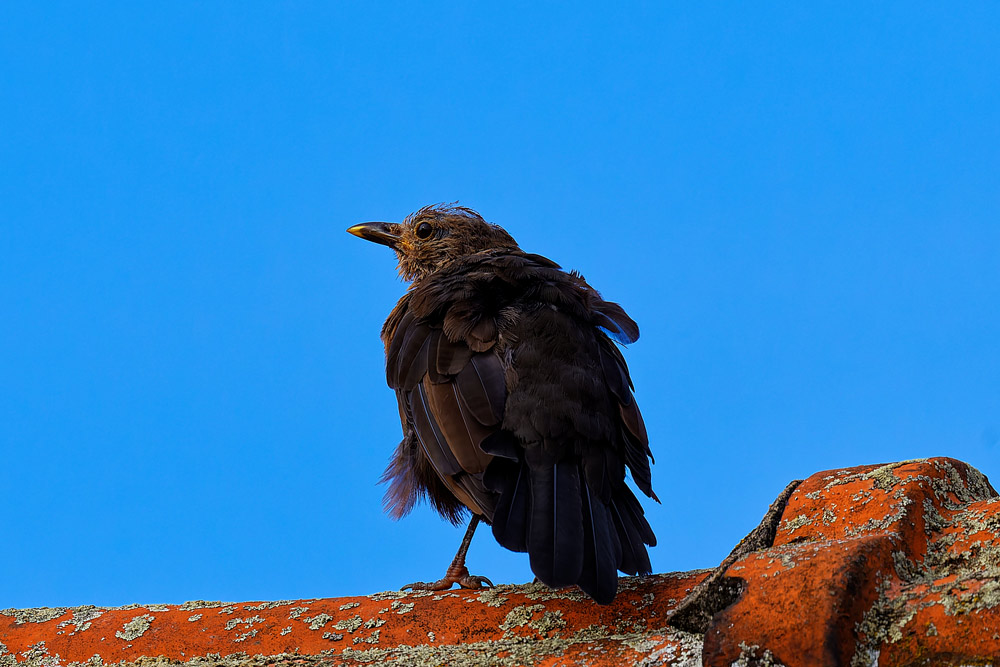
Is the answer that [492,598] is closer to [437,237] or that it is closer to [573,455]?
[573,455]

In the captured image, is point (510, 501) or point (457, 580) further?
point (457, 580)

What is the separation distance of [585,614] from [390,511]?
64.2 inches

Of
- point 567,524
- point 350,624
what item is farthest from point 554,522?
point 350,624

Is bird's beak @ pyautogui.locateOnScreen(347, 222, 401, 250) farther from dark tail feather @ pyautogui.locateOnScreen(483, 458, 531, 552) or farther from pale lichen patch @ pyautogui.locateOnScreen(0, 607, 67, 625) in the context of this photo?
pale lichen patch @ pyautogui.locateOnScreen(0, 607, 67, 625)

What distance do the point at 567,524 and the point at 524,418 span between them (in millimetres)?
574

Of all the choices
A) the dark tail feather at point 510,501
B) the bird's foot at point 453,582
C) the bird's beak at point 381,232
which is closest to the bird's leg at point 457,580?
the bird's foot at point 453,582

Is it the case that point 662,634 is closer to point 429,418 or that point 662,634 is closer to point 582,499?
point 582,499

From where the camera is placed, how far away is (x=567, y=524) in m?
2.84

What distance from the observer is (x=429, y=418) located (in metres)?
3.66

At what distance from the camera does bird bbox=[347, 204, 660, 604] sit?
2926mm

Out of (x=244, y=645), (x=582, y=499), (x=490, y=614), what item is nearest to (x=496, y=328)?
(x=582, y=499)

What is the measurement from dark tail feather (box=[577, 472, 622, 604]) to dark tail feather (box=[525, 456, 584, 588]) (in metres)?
0.04

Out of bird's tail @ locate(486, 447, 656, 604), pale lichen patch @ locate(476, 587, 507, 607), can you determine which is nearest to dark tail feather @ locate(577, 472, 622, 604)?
bird's tail @ locate(486, 447, 656, 604)

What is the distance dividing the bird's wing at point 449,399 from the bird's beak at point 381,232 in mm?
1580
